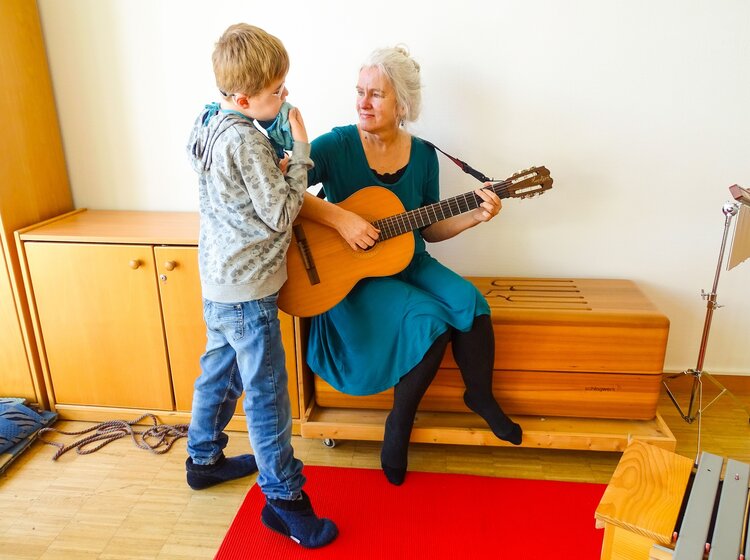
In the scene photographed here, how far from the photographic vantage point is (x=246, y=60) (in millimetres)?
1333

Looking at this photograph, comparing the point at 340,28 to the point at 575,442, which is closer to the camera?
the point at 575,442

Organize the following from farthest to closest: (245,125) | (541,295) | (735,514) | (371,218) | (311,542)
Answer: (541,295) → (371,218) → (311,542) → (245,125) → (735,514)

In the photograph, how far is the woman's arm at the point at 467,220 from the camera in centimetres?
176

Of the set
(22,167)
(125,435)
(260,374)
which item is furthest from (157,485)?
(22,167)

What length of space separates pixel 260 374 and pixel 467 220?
83 centimetres

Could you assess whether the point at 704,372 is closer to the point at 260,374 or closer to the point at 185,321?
the point at 260,374

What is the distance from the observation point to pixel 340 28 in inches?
82.4

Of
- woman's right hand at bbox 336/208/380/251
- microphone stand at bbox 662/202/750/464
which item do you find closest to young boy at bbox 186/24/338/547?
woman's right hand at bbox 336/208/380/251

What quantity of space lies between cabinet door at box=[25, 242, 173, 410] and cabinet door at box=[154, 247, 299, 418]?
0.04 m

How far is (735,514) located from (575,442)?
0.72m

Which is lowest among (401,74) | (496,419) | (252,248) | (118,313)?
(496,419)

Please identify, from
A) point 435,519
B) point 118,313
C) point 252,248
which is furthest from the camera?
point 118,313

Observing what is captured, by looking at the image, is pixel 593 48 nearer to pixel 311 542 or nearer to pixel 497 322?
pixel 497 322

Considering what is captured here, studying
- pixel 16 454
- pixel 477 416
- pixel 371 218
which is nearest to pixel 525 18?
pixel 371 218
